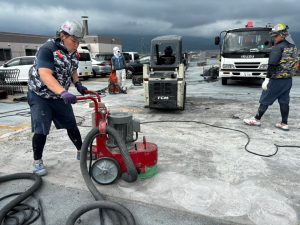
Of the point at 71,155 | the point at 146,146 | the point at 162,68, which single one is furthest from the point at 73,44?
the point at 162,68

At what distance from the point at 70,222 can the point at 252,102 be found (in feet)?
22.9

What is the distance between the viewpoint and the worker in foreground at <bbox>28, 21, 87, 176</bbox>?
2867mm

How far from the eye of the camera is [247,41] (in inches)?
437

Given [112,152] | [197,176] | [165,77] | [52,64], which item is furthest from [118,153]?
[165,77]

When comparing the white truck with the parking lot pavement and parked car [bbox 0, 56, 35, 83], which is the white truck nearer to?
the parking lot pavement

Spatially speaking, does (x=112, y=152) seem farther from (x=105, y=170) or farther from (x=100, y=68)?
(x=100, y=68)

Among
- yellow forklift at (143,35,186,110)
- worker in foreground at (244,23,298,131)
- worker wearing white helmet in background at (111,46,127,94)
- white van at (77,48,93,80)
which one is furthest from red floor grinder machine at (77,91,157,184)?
white van at (77,48,93,80)

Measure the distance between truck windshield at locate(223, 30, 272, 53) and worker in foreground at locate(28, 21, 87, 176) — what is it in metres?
9.21

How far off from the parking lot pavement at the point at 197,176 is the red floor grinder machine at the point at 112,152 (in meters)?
0.14

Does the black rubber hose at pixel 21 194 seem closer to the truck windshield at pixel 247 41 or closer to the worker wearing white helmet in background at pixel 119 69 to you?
the worker wearing white helmet in background at pixel 119 69

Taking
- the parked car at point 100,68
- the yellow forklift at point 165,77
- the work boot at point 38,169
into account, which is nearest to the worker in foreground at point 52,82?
the work boot at point 38,169

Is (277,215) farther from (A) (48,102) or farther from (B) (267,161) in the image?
(A) (48,102)

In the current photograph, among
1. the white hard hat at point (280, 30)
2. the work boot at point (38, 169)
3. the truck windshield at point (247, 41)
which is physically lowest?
the work boot at point (38, 169)

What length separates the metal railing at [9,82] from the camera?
1020 centimetres
